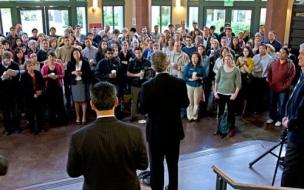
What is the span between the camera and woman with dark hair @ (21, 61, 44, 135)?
614 centimetres

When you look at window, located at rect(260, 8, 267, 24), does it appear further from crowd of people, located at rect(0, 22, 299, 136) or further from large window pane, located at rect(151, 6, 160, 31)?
crowd of people, located at rect(0, 22, 299, 136)

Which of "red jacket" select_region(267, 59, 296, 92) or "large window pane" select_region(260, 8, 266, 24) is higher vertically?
"large window pane" select_region(260, 8, 266, 24)

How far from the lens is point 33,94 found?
6219 millimetres

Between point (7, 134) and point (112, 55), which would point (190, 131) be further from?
point (7, 134)

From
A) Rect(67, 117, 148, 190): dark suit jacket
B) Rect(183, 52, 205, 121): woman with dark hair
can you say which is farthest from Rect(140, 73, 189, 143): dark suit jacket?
Rect(183, 52, 205, 121): woman with dark hair

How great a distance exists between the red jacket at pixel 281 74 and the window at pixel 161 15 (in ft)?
33.9

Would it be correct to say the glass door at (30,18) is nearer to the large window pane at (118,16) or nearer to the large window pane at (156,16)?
the large window pane at (118,16)

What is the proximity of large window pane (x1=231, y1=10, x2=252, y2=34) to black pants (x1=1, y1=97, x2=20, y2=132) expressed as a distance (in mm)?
11133

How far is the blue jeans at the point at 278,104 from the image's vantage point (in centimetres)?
659

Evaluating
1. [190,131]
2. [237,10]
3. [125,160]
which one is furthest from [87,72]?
[237,10]

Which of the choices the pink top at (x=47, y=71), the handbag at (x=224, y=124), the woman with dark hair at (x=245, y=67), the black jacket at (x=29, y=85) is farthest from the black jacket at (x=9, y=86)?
the woman with dark hair at (x=245, y=67)

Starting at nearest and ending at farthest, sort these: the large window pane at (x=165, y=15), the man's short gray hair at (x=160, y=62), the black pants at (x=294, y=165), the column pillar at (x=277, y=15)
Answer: the black pants at (x=294, y=165) → the man's short gray hair at (x=160, y=62) → the column pillar at (x=277, y=15) → the large window pane at (x=165, y=15)

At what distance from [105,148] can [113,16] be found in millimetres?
13819

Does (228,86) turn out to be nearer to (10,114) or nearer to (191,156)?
(191,156)
